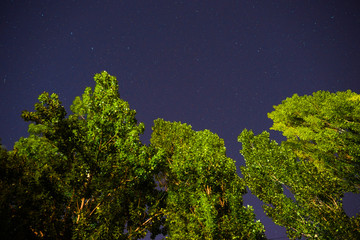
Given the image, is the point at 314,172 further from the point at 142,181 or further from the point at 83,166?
the point at 83,166

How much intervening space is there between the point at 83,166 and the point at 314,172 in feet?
54.8

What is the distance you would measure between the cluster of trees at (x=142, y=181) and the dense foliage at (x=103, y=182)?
5 cm

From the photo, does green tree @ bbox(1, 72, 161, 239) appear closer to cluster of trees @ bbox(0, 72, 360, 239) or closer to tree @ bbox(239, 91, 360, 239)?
cluster of trees @ bbox(0, 72, 360, 239)

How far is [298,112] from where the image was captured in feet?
62.1

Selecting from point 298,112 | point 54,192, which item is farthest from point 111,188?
point 298,112

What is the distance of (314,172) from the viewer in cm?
1314

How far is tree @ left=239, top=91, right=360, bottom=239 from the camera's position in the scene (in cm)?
1152

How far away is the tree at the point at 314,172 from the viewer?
1152 centimetres

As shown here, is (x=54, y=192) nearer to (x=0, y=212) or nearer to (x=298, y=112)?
Result: (x=0, y=212)

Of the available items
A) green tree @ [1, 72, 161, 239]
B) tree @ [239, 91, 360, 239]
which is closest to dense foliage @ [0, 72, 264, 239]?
green tree @ [1, 72, 161, 239]

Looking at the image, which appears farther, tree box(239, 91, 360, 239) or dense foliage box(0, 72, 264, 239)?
tree box(239, 91, 360, 239)

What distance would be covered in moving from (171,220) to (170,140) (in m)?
7.34

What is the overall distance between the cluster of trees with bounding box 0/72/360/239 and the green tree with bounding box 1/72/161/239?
0.05 meters

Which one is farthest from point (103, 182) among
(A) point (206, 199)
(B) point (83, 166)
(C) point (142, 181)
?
(A) point (206, 199)
